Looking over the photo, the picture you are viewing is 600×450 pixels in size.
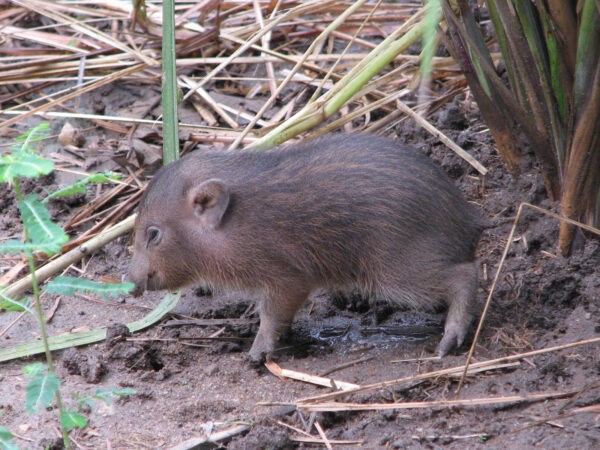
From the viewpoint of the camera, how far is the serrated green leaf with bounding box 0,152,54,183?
3629mm

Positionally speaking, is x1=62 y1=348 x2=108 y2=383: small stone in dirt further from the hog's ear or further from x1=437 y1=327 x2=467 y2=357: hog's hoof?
x1=437 y1=327 x2=467 y2=357: hog's hoof

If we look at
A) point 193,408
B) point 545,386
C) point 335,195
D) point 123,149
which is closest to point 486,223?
point 335,195

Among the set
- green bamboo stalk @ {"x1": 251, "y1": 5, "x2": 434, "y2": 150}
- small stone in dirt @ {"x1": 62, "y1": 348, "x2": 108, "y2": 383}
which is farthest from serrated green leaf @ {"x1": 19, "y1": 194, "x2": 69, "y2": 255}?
green bamboo stalk @ {"x1": 251, "y1": 5, "x2": 434, "y2": 150}

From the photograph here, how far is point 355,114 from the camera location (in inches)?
286

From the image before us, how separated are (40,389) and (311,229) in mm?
2439

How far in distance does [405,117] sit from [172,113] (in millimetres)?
2030

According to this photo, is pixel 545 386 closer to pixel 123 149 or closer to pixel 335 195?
pixel 335 195

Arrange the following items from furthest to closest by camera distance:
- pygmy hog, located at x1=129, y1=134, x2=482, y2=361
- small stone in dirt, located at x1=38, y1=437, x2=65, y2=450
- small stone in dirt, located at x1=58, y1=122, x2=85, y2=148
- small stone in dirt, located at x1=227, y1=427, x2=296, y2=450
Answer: small stone in dirt, located at x1=58, y1=122, x2=85, y2=148 < pygmy hog, located at x1=129, y1=134, x2=482, y2=361 < small stone in dirt, located at x1=38, y1=437, x2=65, y2=450 < small stone in dirt, located at x1=227, y1=427, x2=296, y2=450

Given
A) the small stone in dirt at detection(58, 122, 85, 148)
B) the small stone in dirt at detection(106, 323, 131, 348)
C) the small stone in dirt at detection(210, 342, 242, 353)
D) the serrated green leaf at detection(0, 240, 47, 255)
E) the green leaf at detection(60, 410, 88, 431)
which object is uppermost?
the serrated green leaf at detection(0, 240, 47, 255)

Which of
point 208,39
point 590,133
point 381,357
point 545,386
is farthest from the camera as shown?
point 208,39

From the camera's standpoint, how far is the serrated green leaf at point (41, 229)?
378 cm

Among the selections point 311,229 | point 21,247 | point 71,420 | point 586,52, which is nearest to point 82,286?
point 21,247

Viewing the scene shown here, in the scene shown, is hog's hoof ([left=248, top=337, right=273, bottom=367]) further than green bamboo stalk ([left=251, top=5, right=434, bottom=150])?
No

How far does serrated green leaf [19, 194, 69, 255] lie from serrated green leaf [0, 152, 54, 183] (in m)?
0.25
